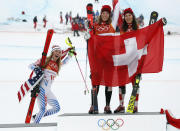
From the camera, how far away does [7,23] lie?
10.8 meters

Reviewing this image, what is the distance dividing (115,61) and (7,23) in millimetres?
9278

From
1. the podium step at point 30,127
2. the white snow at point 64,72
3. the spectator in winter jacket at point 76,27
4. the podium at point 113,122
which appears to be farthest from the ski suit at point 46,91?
the spectator in winter jacket at point 76,27

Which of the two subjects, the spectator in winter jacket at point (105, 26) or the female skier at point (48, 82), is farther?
the female skier at point (48, 82)

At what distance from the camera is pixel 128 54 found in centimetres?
283

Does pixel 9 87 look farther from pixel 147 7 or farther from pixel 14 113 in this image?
pixel 147 7

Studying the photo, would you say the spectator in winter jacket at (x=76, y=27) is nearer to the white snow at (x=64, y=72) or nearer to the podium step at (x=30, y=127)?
the white snow at (x=64, y=72)

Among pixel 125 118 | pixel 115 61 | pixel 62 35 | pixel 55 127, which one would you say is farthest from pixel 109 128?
pixel 62 35

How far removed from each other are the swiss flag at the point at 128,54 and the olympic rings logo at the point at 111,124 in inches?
20.4

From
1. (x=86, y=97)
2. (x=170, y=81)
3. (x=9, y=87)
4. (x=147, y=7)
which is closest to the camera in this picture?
(x=86, y=97)

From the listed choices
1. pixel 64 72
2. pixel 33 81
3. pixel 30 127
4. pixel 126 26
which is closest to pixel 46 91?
pixel 33 81

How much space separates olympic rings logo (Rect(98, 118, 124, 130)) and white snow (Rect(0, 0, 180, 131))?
1.88 feet

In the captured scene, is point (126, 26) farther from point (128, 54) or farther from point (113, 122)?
point (113, 122)

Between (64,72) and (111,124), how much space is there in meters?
4.01

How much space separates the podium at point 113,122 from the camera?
237 cm
